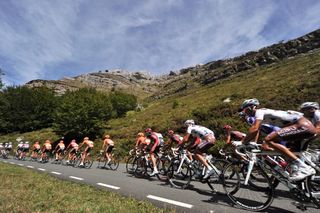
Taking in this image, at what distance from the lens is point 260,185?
596 cm

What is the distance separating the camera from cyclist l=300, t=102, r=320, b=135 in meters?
5.95

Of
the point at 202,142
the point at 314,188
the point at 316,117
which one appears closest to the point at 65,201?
the point at 202,142

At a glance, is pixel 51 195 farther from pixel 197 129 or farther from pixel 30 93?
pixel 30 93

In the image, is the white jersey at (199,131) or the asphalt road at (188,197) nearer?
the asphalt road at (188,197)

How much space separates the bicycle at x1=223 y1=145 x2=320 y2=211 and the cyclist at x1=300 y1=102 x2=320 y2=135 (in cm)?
133

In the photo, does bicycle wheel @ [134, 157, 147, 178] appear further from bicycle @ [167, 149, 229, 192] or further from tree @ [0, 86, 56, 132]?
tree @ [0, 86, 56, 132]

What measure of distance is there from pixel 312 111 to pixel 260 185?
6.59 ft

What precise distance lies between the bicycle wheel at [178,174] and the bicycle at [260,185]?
2441mm

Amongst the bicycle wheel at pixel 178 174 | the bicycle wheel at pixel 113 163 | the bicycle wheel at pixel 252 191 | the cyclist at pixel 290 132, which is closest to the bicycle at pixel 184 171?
the bicycle wheel at pixel 178 174

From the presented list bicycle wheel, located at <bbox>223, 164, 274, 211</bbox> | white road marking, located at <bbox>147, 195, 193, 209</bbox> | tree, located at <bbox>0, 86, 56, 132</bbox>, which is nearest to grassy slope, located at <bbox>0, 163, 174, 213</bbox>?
white road marking, located at <bbox>147, 195, 193, 209</bbox>

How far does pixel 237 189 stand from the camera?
254 inches

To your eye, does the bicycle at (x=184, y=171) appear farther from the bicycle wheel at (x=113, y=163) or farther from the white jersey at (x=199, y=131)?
the bicycle wheel at (x=113, y=163)

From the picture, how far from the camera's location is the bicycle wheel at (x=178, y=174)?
8.94 m

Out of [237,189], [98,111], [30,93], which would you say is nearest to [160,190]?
[237,189]
